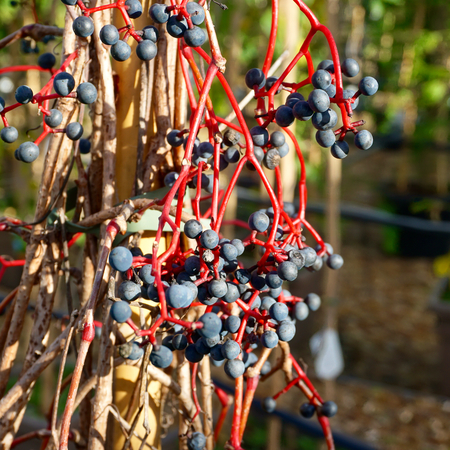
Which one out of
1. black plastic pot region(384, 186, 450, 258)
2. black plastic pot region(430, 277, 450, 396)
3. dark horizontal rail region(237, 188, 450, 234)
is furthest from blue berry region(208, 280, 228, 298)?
black plastic pot region(384, 186, 450, 258)

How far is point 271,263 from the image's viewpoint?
0.52 m

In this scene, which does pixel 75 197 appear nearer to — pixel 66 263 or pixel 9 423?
pixel 66 263

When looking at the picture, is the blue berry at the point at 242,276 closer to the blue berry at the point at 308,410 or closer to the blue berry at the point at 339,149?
the blue berry at the point at 339,149

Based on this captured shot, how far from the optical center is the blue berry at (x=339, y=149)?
550mm

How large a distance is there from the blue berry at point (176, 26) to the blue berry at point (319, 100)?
14 cm

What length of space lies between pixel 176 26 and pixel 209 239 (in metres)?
0.21

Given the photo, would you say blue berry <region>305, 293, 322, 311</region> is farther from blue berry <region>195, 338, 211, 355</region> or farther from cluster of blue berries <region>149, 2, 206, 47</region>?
cluster of blue berries <region>149, 2, 206, 47</region>

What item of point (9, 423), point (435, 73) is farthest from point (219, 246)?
point (435, 73)

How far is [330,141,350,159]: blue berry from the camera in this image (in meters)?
0.55

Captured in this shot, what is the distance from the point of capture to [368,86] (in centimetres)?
54

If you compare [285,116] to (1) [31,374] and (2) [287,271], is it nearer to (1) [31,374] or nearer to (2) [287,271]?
(2) [287,271]

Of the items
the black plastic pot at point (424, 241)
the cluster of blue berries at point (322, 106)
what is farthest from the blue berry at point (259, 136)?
the black plastic pot at point (424, 241)

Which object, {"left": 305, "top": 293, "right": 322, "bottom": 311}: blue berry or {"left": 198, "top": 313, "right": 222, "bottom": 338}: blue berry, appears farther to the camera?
{"left": 305, "top": 293, "right": 322, "bottom": 311}: blue berry

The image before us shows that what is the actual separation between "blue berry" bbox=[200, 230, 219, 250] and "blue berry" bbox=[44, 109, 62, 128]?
0.22 m
